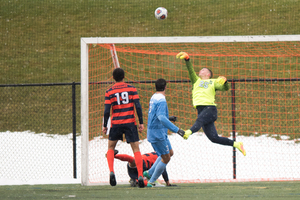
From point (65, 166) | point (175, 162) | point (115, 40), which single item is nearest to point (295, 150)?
point (175, 162)

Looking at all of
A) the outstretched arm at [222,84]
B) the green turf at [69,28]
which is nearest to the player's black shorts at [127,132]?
the outstretched arm at [222,84]

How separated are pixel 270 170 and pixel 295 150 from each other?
203 cm

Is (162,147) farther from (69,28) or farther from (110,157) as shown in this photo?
(69,28)

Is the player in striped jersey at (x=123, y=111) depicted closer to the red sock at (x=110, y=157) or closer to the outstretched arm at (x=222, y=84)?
the red sock at (x=110, y=157)

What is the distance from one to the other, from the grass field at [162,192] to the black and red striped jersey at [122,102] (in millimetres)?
990

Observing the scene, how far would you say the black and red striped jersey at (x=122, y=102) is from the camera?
5262mm

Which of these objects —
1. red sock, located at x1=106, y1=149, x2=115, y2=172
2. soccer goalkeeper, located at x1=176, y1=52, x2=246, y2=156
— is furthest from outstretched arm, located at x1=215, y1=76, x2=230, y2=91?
red sock, located at x1=106, y1=149, x2=115, y2=172

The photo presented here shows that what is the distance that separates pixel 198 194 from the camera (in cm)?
502

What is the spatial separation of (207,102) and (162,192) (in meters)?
1.78

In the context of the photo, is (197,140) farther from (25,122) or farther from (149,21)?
(149,21)

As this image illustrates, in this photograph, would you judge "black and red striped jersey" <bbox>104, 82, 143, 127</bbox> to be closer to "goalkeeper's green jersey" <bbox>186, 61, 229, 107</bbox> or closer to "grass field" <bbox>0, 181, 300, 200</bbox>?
"grass field" <bbox>0, 181, 300, 200</bbox>

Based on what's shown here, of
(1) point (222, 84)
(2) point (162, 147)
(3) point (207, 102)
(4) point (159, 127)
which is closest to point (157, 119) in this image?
(4) point (159, 127)

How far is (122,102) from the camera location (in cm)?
527

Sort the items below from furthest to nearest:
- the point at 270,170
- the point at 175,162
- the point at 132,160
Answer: the point at 175,162
the point at 270,170
the point at 132,160
